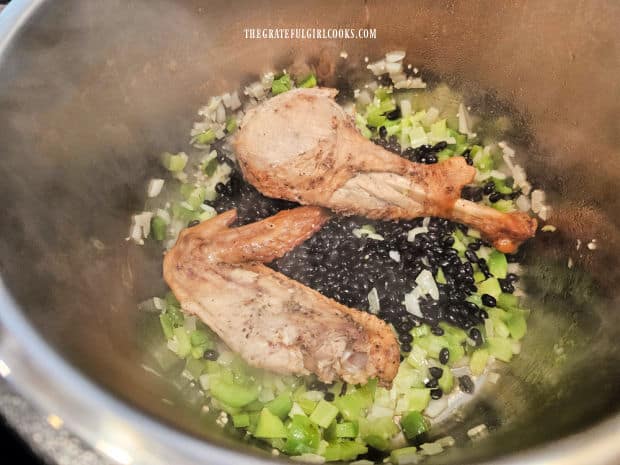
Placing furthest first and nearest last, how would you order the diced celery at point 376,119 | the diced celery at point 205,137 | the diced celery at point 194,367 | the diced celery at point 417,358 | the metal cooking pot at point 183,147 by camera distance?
the diced celery at point 376,119 → the diced celery at point 205,137 → the diced celery at point 417,358 → the diced celery at point 194,367 → the metal cooking pot at point 183,147

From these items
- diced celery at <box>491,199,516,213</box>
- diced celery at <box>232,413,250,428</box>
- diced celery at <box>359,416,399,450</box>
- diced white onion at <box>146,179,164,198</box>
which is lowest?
diced celery at <box>232,413,250,428</box>

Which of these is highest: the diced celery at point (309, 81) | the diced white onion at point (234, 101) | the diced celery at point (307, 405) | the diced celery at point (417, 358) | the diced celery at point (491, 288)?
the diced celery at point (309, 81)

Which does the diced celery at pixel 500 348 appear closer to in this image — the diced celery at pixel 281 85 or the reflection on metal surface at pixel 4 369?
the diced celery at pixel 281 85

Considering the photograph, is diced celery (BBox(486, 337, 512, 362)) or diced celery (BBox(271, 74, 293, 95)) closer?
diced celery (BBox(486, 337, 512, 362))

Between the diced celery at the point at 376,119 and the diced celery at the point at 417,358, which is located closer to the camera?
the diced celery at the point at 417,358

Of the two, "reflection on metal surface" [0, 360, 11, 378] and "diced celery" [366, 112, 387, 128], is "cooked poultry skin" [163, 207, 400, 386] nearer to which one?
"reflection on metal surface" [0, 360, 11, 378]

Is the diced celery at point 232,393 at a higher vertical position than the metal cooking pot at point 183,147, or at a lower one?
lower

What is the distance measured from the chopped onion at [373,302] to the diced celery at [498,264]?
30.1 inches

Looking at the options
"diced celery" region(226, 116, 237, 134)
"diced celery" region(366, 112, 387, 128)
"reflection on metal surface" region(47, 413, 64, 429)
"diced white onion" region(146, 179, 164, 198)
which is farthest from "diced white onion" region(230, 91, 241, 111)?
"reflection on metal surface" region(47, 413, 64, 429)

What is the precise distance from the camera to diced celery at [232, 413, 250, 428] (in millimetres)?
2346

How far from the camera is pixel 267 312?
2.38m

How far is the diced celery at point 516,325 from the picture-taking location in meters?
2.72

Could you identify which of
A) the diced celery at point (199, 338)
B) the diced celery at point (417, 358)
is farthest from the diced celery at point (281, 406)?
the diced celery at point (417, 358)

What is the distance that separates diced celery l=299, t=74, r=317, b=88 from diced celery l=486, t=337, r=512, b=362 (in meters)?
1.99
